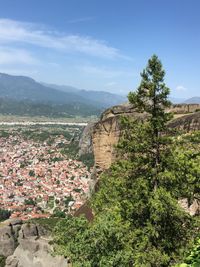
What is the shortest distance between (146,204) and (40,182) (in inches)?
3685

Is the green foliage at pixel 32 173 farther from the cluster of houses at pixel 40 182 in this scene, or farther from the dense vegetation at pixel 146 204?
the dense vegetation at pixel 146 204

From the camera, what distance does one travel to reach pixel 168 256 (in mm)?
12328

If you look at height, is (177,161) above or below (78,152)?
above

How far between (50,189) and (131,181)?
83.1m

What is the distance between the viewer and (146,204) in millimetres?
13164

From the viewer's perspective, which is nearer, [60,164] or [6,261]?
[6,261]

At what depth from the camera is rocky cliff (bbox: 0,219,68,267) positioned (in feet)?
97.0

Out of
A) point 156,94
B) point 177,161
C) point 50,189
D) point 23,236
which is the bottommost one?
point 50,189

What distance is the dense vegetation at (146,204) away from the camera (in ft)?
38.2

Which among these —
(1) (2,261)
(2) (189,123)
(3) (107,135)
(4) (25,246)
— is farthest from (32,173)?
(2) (189,123)

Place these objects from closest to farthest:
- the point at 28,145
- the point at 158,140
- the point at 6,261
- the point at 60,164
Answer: the point at 158,140 → the point at 6,261 → the point at 60,164 → the point at 28,145

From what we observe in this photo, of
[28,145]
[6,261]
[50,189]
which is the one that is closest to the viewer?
[6,261]

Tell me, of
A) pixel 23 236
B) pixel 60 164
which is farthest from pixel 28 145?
pixel 23 236

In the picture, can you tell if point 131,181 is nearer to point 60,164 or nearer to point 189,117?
point 189,117
